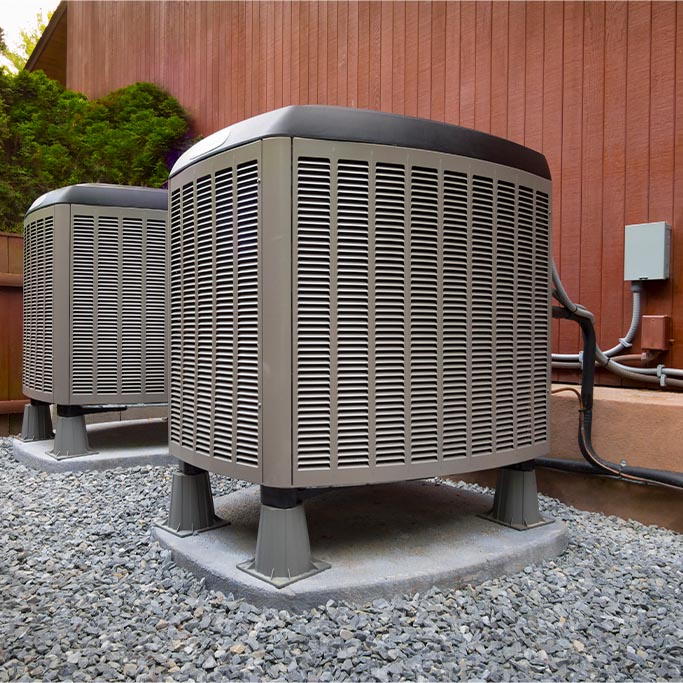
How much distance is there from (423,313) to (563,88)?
2169 mm

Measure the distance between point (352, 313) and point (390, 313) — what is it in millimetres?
130

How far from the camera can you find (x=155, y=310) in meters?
3.69

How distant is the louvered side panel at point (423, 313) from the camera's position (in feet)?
6.31

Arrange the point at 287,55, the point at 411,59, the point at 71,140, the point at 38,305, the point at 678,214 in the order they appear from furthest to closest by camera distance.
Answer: the point at 71,140, the point at 287,55, the point at 411,59, the point at 38,305, the point at 678,214

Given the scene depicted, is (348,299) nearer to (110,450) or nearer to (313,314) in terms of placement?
(313,314)

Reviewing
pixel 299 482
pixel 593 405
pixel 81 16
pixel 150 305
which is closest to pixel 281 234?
pixel 299 482

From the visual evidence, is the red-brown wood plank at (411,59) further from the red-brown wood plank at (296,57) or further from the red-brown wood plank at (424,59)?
the red-brown wood plank at (296,57)

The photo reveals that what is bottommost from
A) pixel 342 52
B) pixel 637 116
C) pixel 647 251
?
pixel 647 251

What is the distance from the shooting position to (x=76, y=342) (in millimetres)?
3561

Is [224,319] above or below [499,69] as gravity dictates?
below

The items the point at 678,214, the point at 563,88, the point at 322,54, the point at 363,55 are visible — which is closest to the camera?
the point at 678,214

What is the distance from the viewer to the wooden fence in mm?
4707

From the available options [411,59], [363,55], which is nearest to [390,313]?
[411,59]

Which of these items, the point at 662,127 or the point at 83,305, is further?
the point at 83,305
